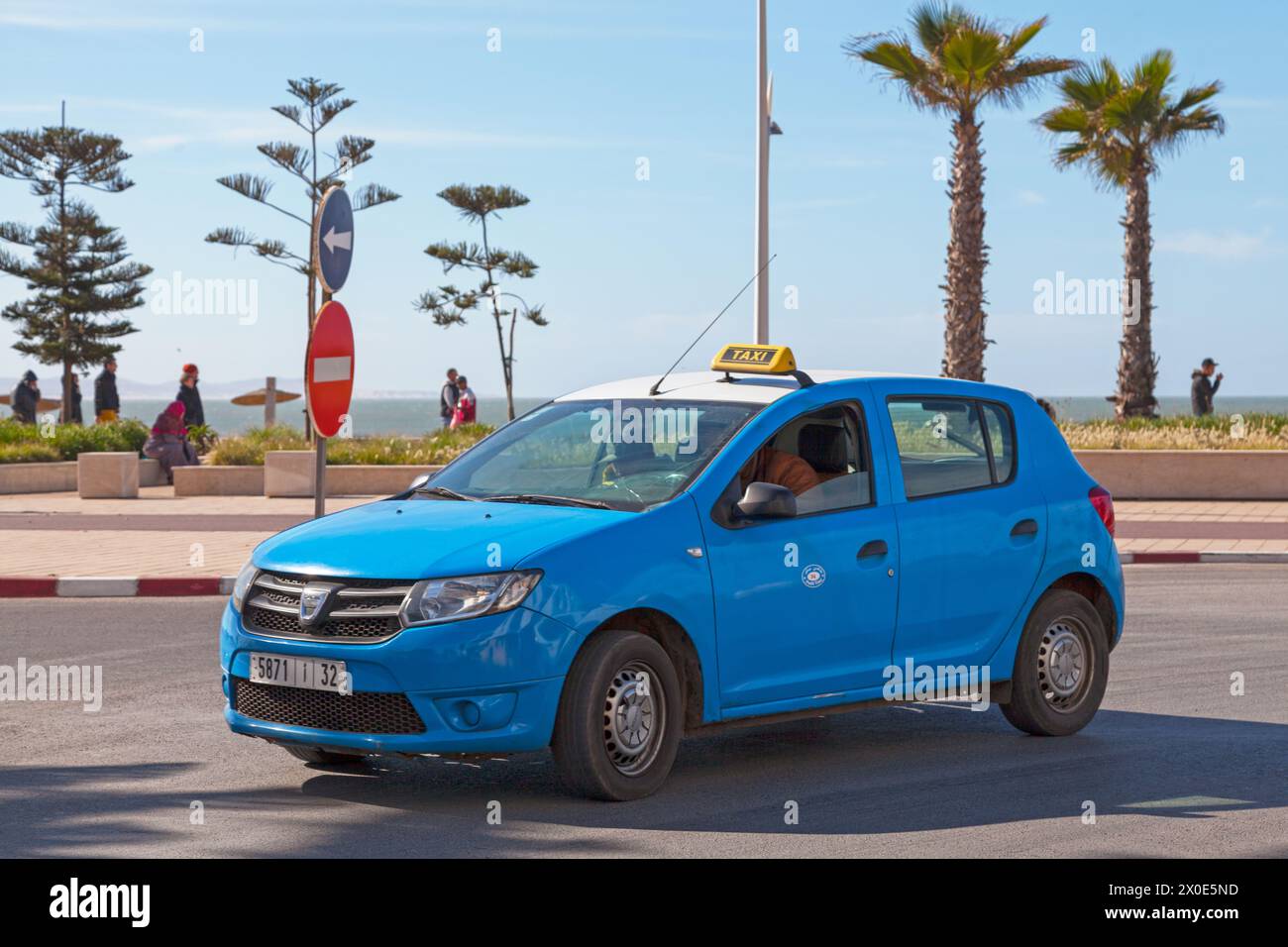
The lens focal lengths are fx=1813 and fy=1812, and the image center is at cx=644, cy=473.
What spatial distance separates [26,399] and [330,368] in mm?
25198

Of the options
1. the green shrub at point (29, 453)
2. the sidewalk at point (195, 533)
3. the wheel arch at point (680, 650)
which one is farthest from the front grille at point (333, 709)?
the green shrub at point (29, 453)

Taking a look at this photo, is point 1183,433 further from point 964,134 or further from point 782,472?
point 782,472

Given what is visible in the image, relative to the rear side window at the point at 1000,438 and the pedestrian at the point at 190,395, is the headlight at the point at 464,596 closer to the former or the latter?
the rear side window at the point at 1000,438

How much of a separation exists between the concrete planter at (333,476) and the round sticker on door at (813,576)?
1851 centimetres

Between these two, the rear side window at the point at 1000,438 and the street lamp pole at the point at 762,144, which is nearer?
the rear side window at the point at 1000,438

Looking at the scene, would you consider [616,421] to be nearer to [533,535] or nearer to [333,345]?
[533,535]

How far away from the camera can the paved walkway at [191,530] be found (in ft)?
53.2

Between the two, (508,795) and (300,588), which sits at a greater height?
(300,588)

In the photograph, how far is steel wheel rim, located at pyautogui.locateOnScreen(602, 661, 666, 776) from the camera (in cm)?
687

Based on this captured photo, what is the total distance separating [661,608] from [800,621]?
2.49ft

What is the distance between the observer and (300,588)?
6840 mm
